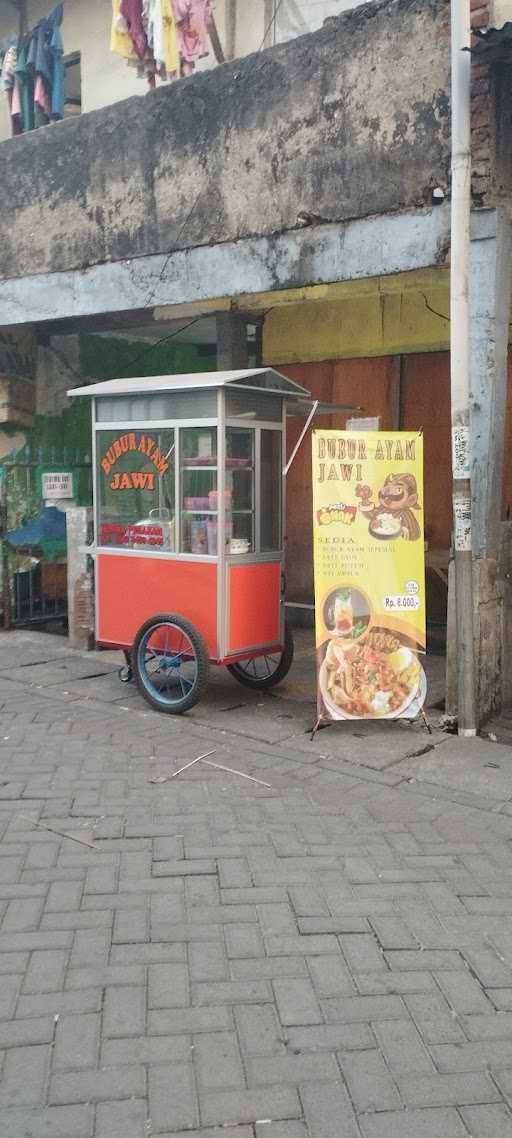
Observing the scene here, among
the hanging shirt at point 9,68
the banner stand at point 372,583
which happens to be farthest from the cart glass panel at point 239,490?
the hanging shirt at point 9,68

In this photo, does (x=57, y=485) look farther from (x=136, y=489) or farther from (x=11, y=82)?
(x=11, y=82)

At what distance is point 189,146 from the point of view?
842cm

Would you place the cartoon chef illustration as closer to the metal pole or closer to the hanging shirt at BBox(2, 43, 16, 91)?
the metal pole

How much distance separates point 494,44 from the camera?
600 cm

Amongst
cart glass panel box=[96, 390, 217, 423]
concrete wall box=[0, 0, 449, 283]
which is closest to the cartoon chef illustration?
cart glass panel box=[96, 390, 217, 423]

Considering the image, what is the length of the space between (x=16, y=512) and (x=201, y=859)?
6.95 m

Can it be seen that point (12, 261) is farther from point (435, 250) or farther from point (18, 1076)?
point (18, 1076)

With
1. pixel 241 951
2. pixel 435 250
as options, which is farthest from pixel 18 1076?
pixel 435 250

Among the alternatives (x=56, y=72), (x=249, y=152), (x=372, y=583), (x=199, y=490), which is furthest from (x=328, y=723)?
(x=56, y=72)

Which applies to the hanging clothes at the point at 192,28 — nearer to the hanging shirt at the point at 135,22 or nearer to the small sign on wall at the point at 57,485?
the hanging shirt at the point at 135,22

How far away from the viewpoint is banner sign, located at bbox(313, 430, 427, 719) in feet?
20.7

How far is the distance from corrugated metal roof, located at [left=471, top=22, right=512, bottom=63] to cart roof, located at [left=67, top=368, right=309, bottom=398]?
245 cm

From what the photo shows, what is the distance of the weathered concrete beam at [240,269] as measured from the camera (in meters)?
6.95

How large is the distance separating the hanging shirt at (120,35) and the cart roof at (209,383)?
395 cm
